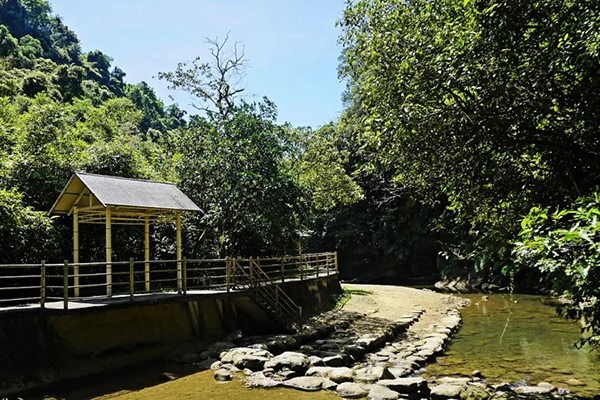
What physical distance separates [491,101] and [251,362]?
651cm

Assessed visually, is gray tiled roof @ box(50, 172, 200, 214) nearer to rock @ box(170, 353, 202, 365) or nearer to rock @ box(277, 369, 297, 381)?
rock @ box(170, 353, 202, 365)

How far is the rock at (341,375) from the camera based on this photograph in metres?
8.17

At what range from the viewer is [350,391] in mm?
7523

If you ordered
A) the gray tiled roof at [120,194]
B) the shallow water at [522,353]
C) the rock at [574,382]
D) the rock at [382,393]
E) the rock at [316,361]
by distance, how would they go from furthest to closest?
the gray tiled roof at [120,194]
the rock at [316,361]
the shallow water at [522,353]
the rock at [574,382]
the rock at [382,393]

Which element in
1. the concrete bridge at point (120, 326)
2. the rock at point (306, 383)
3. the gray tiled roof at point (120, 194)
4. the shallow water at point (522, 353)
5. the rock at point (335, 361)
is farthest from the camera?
the gray tiled roof at point (120, 194)

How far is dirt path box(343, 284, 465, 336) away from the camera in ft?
50.5

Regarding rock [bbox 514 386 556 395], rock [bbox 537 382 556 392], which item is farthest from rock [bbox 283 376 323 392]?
rock [bbox 537 382 556 392]

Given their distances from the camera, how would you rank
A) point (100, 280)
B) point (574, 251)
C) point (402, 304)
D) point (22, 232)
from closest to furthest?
point (574, 251) < point (22, 232) < point (100, 280) < point (402, 304)

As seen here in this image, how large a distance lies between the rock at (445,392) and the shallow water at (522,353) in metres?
1.37

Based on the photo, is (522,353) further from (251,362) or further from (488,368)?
(251,362)

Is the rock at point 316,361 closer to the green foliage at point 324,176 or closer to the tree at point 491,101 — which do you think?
the tree at point 491,101

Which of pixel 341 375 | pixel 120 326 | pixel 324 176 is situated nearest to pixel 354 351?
pixel 341 375

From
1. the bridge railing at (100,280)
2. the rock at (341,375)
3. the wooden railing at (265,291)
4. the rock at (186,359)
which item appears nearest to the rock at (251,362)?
the rock at (186,359)

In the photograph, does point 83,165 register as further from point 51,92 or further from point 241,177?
point 51,92
